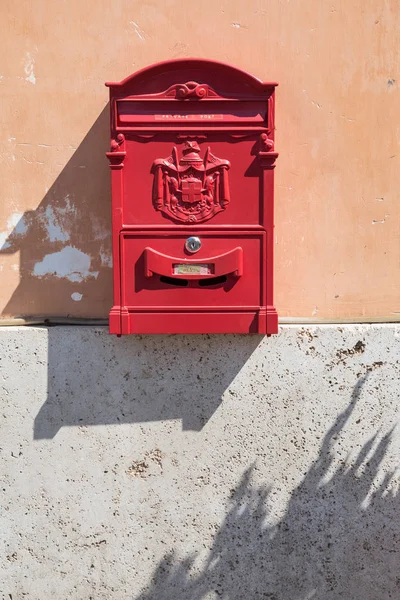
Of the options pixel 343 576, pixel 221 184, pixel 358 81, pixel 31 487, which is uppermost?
pixel 358 81

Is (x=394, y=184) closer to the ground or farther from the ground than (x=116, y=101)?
closer to the ground

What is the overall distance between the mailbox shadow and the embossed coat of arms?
636mm

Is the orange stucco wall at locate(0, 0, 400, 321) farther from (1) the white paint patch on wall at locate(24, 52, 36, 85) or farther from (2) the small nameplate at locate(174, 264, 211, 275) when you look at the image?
(2) the small nameplate at locate(174, 264, 211, 275)

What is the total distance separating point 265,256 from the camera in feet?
8.26

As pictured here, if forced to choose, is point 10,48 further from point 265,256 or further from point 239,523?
point 239,523

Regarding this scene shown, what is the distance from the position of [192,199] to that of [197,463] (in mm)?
1267

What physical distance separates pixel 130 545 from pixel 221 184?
5.79 ft

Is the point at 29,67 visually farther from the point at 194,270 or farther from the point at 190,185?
the point at 194,270

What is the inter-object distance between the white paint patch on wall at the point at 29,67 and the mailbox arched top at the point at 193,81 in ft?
1.89

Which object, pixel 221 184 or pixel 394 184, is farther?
pixel 394 184

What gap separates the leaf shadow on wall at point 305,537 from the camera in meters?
2.87

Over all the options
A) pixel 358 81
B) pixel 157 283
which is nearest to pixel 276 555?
pixel 157 283

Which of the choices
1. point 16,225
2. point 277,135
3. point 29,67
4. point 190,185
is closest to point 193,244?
point 190,185

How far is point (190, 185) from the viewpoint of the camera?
8.13 ft
